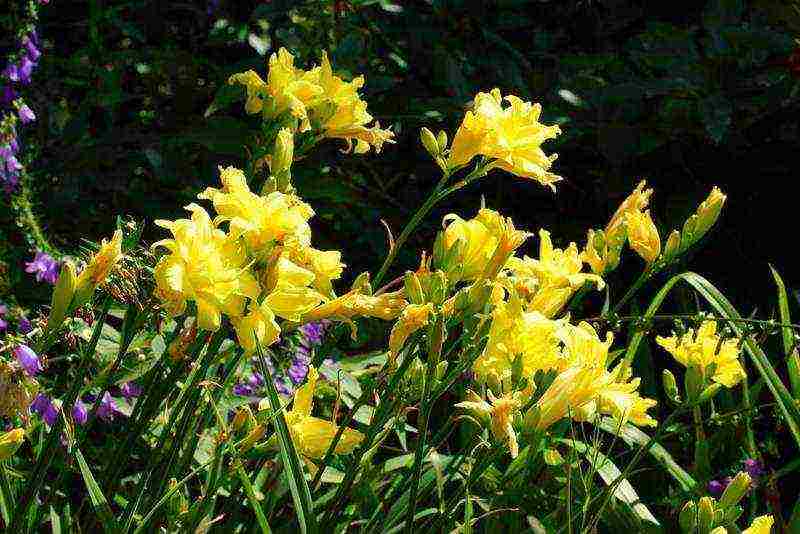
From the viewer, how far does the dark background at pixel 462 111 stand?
233cm

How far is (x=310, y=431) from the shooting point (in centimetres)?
126

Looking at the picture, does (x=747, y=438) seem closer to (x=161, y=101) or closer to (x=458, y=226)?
(x=458, y=226)

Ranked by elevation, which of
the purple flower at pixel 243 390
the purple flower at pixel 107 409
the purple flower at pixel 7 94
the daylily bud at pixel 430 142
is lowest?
the purple flower at pixel 243 390

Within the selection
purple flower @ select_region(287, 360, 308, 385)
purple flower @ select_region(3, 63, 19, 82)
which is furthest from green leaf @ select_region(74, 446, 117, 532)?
purple flower @ select_region(3, 63, 19, 82)

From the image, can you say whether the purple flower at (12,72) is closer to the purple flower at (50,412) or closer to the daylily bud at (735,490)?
the purple flower at (50,412)

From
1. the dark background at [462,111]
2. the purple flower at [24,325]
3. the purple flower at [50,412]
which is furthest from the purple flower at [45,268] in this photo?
the purple flower at [50,412]

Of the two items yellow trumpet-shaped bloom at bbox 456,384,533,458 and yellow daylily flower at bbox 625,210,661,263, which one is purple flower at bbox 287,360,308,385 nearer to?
yellow daylily flower at bbox 625,210,661,263

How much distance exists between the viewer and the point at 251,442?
1.19 m

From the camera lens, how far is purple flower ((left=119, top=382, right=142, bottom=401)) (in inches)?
74.9

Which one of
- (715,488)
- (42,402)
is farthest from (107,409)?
(715,488)

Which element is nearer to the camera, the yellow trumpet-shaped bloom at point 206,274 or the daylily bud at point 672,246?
the yellow trumpet-shaped bloom at point 206,274

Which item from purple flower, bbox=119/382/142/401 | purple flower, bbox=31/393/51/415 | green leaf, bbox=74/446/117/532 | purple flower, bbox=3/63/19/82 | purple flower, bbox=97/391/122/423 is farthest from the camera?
purple flower, bbox=3/63/19/82

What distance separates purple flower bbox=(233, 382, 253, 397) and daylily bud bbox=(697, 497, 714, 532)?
1029mm

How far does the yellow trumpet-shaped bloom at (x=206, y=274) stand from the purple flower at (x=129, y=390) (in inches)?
34.7
